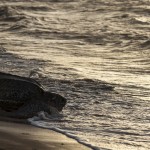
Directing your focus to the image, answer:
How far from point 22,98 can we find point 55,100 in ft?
1.15

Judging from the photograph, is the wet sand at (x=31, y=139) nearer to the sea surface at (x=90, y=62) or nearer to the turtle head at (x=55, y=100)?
the sea surface at (x=90, y=62)

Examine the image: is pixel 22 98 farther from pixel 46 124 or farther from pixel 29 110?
pixel 46 124

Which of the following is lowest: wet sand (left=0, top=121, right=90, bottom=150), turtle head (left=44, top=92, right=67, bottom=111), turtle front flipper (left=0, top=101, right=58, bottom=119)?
wet sand (left=0, top=121, right=90, bottom=150)

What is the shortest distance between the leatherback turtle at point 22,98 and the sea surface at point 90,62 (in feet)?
0.44

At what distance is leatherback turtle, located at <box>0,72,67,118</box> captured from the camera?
695 cm

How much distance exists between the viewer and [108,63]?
1112 centimetres

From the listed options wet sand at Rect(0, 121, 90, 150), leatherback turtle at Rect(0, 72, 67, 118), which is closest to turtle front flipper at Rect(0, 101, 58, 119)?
leatherback turtle at Rect(0, 72, 67, 118)

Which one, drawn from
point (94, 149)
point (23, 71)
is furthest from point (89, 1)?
point (94, 149)

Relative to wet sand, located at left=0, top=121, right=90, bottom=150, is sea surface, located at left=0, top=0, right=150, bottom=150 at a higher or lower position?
higher

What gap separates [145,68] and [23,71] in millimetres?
1961

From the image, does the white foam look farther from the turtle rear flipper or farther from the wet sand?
the turtle rear flipper

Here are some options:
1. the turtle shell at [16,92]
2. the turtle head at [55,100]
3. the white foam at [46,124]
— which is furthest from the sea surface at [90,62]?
the turtle shell at [16,92]

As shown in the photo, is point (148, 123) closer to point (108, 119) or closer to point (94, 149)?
point (108, 119)

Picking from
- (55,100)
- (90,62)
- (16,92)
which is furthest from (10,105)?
(90,62)
